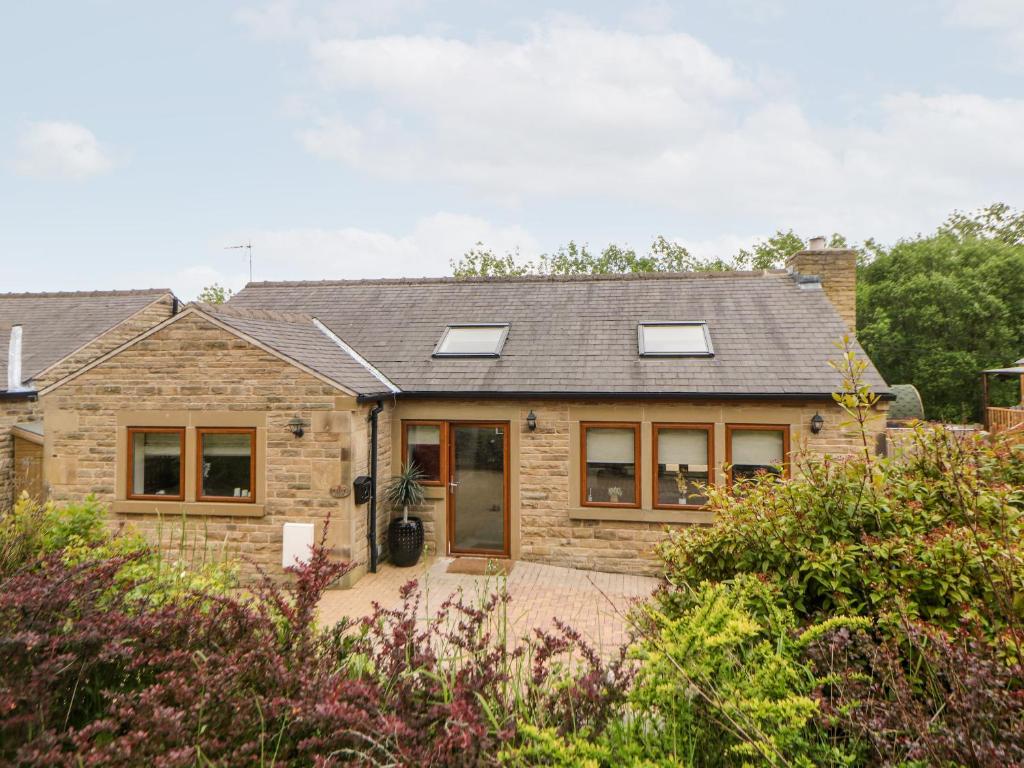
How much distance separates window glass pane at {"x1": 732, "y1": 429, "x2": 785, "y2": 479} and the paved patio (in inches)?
99.1

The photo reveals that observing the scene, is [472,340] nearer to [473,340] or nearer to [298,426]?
[473,340]

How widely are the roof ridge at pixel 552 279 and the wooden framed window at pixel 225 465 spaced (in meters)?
6.70

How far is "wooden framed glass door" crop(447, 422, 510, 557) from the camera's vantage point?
1083 centimetres

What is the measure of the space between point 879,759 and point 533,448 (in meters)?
8.02

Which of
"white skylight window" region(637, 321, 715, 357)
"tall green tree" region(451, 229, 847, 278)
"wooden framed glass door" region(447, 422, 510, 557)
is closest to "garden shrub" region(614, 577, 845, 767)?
"wooden framed glass door" region(447, 422, 510, 557)

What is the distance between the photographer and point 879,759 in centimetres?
270

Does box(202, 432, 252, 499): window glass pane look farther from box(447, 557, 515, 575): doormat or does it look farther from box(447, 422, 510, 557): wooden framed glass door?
box(447, 557, 515, 575): doormat

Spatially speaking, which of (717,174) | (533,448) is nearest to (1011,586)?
(533,448)

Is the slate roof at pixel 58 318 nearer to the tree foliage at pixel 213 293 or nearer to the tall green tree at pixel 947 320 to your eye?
the tall green tree at pixel 947 320

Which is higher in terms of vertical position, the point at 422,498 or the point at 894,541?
the point at 894,541

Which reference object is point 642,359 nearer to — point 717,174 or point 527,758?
point 527,758

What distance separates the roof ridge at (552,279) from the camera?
46.0 ft

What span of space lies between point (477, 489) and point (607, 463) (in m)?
2.42

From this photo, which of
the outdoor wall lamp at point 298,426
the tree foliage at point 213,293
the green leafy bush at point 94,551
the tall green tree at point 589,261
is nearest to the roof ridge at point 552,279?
the outdoor wall lamp at point 298,426
